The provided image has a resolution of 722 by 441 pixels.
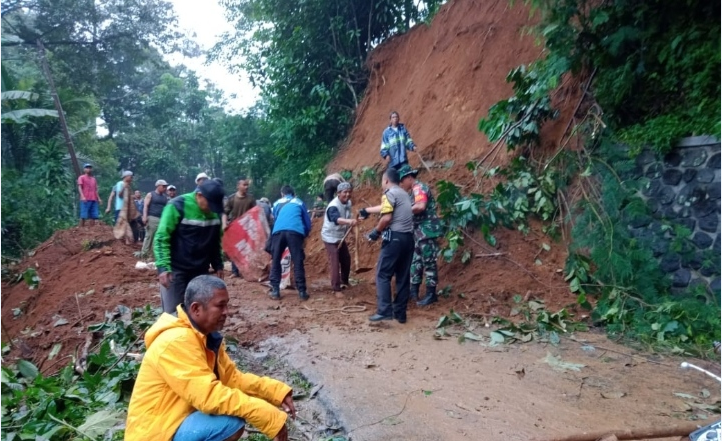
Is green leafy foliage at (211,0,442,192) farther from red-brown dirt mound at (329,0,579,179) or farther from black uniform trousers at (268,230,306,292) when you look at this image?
black uniform trousers at (268,230,306,292)

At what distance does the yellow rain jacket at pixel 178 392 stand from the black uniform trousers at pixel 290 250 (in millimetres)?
4622

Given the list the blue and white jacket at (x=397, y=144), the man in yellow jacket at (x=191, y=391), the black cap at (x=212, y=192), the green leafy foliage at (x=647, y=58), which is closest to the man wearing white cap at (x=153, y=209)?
the blue and white jacket at (x=397, y=144)

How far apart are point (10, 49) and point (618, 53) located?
2868 centimetres

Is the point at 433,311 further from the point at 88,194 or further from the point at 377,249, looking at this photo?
the point at 88,194

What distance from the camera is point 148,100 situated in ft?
98.9

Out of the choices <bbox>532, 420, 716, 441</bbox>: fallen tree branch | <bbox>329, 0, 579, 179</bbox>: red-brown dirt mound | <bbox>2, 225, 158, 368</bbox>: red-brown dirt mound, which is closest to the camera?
<bbox>532, 420, 716, 441</bbox>: fallen tree branch

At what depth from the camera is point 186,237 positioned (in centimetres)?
488

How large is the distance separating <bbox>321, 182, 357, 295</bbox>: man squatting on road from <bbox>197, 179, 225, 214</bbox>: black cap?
2.88 meters

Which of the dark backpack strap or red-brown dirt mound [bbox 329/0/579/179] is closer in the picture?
the dark backpack strap

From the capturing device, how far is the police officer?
20.2 feet

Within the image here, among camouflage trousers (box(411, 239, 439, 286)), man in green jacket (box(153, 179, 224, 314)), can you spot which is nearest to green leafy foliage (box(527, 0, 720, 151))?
camouflage trousers (box(411, 239, 439, 286))

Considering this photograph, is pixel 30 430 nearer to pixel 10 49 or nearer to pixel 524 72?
pixel 524 72

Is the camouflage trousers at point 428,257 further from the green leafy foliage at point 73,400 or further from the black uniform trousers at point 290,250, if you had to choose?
the green leafy foliage at point 73,400

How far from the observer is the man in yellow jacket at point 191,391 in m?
2.57
